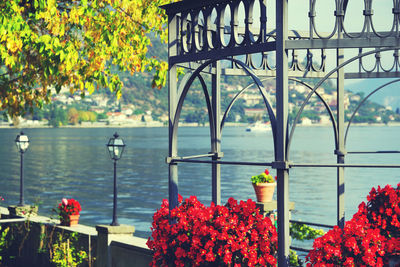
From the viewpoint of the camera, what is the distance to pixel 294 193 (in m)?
66.1

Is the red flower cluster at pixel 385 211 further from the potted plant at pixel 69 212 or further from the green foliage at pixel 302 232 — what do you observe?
the potted plant at pixel 69 212

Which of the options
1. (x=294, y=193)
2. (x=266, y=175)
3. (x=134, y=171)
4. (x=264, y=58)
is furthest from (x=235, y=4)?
(x=134, y=171)

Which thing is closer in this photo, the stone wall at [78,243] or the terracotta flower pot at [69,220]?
the stone wall at [78,243]

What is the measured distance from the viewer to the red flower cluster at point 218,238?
7.20 meters

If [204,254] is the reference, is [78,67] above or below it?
above

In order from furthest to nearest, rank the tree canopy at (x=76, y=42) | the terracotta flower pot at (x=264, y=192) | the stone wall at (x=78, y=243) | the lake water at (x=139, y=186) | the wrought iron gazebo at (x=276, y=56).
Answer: the lake water at (x=139, y=186) → the tree canopy at (x=76, y=42) → the terracotta flower pot at (x=264, y=192) → the stone wall at (x=78, y=243) → the wrought iron gazebo at (x=276, y=56)

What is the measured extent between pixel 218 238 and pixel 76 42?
7534 millimetres

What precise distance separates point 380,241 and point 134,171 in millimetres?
86130

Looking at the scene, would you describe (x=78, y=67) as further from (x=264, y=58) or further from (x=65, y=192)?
(x=65, y=192)

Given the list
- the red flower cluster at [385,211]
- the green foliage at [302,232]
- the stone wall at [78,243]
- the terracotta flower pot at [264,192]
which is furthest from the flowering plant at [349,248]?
the green foliage at [302,232]

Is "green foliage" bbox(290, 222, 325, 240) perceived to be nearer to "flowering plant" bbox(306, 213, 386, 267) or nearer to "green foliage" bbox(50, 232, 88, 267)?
"green foliage" bbox(50, 232, 88, 267)

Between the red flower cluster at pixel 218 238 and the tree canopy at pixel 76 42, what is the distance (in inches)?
215

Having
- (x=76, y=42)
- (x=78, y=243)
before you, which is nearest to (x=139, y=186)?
(x=76, y=42)

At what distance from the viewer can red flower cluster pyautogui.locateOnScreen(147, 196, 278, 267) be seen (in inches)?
283
